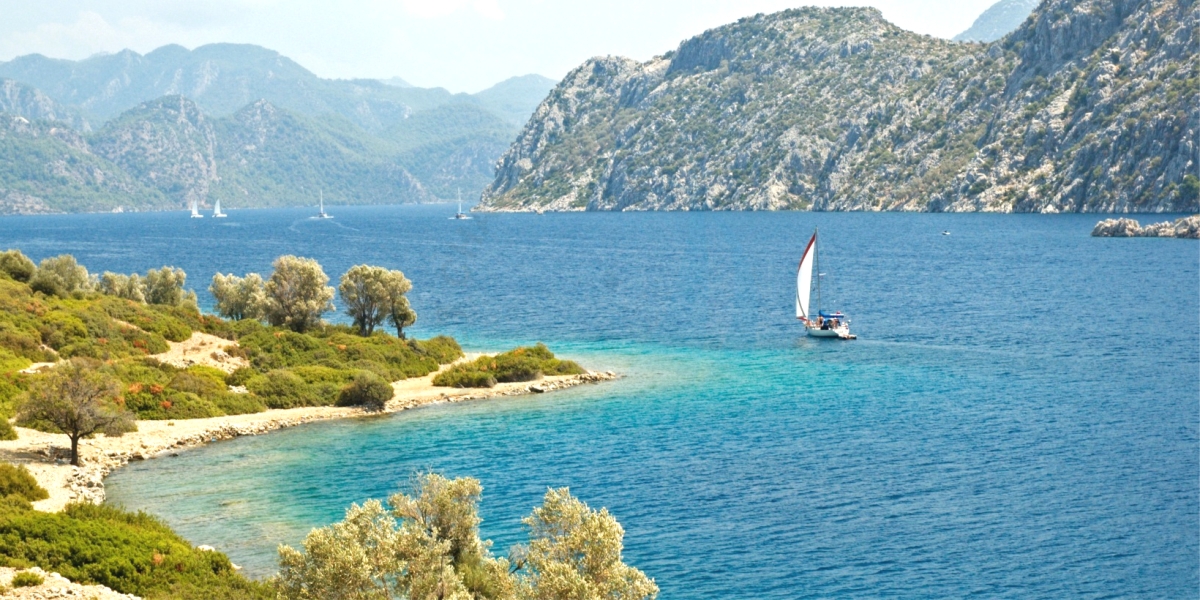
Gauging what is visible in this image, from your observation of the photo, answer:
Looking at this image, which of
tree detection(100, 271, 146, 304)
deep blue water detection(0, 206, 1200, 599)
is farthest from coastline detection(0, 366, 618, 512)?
tree detection(100, 271, 146, 304)

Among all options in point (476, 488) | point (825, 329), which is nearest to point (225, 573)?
point (476, 488)

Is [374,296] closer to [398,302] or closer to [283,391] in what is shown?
[398,302]

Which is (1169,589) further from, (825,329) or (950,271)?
(950,271)

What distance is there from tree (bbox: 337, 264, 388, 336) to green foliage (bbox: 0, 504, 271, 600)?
50.7m

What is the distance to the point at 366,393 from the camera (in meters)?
70.7

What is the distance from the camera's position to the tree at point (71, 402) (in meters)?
52.3

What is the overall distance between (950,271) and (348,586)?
13722 cm

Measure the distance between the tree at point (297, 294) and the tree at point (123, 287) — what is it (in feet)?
53.1

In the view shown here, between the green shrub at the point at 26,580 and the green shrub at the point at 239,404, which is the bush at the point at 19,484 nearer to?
the green shrub at the point at 26,580

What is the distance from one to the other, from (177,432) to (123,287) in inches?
1691

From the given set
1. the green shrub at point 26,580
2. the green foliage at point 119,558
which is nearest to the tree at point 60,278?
the green foliage at point 119,558

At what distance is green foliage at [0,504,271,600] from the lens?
34.6 meters

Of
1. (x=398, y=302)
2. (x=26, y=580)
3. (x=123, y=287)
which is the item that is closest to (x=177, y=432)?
(x=26, y=580)

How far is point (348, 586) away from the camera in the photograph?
27078 millimetres
